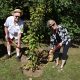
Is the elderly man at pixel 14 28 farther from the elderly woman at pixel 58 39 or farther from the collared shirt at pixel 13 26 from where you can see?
the elderly woman at pixel 58 39

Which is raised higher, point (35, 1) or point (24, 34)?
point (35, 1)

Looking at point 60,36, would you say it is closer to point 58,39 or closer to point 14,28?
point 58,39

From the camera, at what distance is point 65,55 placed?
10148 mm

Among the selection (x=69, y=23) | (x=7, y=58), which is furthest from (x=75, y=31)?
(x=7, y=58)

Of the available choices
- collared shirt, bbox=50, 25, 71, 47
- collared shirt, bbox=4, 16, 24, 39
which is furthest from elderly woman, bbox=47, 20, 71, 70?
collared shirt, bbox=4, 16, 24, 39

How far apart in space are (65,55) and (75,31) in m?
1.04

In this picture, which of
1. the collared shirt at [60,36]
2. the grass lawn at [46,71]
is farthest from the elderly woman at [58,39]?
the grass lawn at [46,71]

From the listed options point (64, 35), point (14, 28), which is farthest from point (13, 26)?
point (64, 35)

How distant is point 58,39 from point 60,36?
28 centimetres

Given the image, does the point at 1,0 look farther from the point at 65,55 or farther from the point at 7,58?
the point at 65,55

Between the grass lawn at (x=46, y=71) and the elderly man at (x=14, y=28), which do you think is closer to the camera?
the grass lawn at (x=46, y=71)

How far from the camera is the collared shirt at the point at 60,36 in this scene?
9469 millimetres

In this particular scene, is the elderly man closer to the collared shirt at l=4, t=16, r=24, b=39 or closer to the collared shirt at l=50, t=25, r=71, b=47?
the collared shirt at l=4, t=16, r=24, b=39

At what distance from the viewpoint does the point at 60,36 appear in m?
9.60
